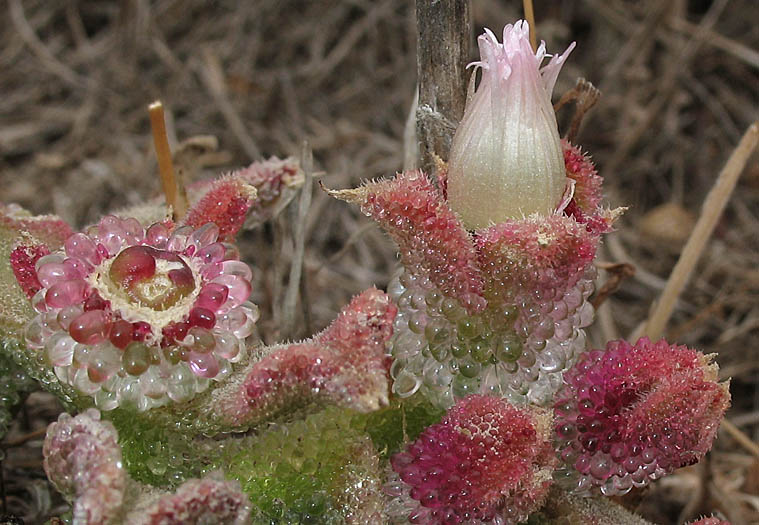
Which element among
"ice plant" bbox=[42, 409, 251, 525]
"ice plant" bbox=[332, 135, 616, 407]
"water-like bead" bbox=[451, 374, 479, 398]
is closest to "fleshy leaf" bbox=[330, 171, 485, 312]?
"ice plant" bbox=[332, 135, 616, 407]

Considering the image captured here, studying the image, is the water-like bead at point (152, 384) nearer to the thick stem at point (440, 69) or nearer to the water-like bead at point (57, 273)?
the water-like bead at point (57, 273)

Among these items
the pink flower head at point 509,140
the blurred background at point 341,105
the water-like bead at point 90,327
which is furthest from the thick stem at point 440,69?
the blurred background at point 341,105

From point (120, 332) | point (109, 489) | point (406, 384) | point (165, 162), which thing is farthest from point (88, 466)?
point (165, 162)

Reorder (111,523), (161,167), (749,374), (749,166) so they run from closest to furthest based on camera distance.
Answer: (111,523)
(161,167)
(749,374)
(749,166)

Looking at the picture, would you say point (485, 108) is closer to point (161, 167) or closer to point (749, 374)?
point (161, 167)

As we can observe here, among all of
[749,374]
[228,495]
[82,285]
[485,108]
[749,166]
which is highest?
[485,108]

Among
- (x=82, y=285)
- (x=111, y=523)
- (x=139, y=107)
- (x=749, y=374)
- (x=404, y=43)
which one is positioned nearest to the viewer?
(x=111, y=523)

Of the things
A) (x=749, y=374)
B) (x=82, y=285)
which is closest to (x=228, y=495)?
(x=82, y=285)
